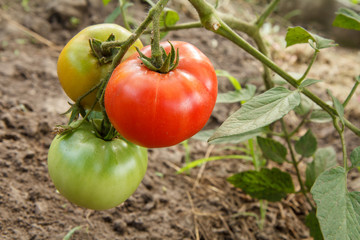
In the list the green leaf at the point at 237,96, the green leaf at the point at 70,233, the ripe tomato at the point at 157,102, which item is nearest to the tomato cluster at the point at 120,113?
the ripe tomato at the point at 157,102

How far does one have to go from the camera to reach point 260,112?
0.83 meters

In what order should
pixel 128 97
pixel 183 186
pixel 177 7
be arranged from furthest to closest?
pixel 177 7 → pixel 183 186 → pixel 128 97

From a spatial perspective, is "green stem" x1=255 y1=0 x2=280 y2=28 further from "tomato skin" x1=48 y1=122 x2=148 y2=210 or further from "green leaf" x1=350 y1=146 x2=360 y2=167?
"tomato skin" x1=48 y1=122 x2=148 y2=210

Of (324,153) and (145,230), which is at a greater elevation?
(324,153)

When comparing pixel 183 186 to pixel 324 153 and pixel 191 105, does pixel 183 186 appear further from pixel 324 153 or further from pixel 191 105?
pixel 191 105

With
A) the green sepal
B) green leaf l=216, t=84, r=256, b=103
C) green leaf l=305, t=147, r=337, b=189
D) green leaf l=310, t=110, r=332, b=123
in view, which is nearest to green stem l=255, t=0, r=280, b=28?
green leaf l=216, t=84, r=256, b=103

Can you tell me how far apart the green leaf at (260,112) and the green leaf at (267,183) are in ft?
1.26

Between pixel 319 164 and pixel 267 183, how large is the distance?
195 mm

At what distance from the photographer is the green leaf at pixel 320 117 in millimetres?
1191

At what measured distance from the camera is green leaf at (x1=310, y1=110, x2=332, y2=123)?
46.9 inches

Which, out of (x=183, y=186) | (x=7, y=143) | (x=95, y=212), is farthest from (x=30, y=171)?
(x=183, y=186)

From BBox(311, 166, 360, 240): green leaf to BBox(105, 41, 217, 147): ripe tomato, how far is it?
33cm

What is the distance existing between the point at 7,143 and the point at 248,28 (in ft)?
3.18

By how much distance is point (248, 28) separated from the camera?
124cm
